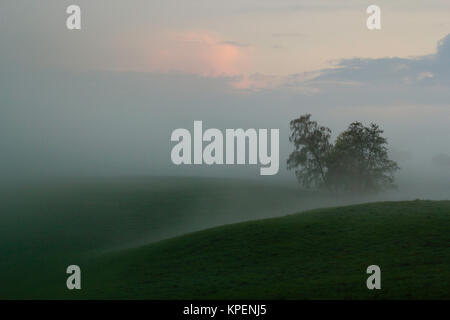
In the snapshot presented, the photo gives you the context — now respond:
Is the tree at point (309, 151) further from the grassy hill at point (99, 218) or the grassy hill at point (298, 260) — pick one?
the grassy hill at point (298, 260)

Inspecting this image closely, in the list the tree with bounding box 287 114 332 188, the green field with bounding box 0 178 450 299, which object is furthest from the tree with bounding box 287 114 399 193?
the green field with bounding box 0 178 450 299

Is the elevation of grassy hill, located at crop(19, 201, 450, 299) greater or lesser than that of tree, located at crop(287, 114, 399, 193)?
lesser

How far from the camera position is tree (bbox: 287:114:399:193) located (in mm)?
79500

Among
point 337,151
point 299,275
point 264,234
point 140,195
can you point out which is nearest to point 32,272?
point 264,234

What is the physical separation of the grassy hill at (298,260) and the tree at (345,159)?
1349 inches

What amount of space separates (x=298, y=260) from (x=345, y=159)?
52.2 metres

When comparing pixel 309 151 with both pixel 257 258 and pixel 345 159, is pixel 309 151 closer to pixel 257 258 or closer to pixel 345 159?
pixel 345 159

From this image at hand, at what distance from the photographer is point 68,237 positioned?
60.6 m

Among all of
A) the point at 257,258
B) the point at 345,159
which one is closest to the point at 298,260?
the point at 257,258

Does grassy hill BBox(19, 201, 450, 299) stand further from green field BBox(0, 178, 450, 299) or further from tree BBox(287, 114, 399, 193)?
tree BBox(287, 114, 399, 193)

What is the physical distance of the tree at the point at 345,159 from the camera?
79.5m

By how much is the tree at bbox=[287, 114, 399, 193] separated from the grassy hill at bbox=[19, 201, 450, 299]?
34.3 metres

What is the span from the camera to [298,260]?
31516 mm

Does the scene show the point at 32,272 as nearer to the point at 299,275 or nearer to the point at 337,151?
the point at 299,275
